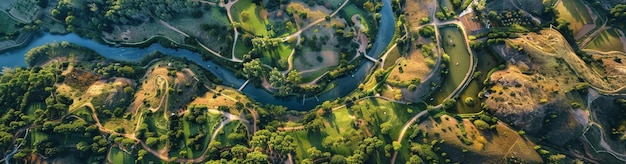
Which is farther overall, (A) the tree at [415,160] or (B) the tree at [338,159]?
(A) the tree at [415,160]

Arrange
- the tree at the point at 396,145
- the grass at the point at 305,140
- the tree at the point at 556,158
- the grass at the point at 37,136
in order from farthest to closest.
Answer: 1. the grass at the point at 305,140
2. the grass at the point at 37,136
3. the tree at the point at 396,145
4. the tree at the point at 556,158

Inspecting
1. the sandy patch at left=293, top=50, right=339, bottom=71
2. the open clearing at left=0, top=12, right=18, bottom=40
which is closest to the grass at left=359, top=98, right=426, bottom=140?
the sandy patch at left=293, top=50, right=339, bottom=71

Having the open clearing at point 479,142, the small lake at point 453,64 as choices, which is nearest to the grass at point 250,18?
the small lake at point 453,64

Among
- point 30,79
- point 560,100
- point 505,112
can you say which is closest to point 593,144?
point 560,100

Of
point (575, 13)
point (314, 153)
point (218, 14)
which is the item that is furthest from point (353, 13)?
point (575, 13)

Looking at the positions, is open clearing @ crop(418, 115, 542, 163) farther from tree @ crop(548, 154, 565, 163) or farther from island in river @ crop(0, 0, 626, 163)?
tree @ crop(548, 154, 565, 163)

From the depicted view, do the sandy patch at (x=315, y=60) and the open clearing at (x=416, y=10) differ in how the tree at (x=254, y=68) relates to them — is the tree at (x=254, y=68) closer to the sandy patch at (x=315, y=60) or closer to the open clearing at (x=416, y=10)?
the sandy patch at (x=315, y=60)
